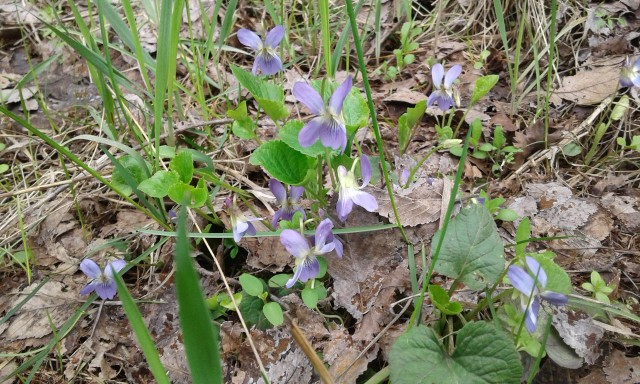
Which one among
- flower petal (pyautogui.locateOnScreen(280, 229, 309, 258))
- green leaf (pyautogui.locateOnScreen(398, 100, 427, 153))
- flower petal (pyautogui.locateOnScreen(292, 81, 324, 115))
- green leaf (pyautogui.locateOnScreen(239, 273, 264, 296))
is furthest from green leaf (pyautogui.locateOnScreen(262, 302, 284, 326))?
green leaf (pyautogui.locateOnScreen(398, 100, 427, 153))

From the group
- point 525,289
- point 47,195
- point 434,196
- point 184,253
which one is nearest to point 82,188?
point 47,195

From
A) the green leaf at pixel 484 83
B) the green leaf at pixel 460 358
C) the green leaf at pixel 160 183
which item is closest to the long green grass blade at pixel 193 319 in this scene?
the green leaf at pixel 460 358

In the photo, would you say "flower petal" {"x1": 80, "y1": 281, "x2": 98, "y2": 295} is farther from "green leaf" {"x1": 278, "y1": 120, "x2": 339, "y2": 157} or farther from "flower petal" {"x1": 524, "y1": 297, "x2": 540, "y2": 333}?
"flower petal" {"x1": 524, "y1": 297, "x2": 540, "y2": 333}

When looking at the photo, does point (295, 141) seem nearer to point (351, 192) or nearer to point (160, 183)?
point (351, 192)

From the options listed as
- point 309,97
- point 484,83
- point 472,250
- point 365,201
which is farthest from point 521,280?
point 484,83

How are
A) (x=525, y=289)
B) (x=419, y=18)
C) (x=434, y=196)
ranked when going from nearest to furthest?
(x=525, y=289), (x=434, y=196), (x=419, y=18)

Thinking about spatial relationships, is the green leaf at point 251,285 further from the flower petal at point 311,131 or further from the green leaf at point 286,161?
the flower petal at point 311,131

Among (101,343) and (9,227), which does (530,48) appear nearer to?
(101,343)
